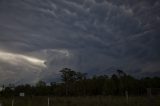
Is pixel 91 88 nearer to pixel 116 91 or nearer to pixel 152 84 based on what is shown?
pixel 116 91

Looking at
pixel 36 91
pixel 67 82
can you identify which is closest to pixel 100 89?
pixel 67 82

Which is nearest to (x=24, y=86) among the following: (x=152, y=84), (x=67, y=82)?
(x=67, y=82)

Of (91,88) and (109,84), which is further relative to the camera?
(91,88)

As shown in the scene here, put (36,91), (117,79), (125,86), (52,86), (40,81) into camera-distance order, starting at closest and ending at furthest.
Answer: (125,86)
(117,79)
(36,91)
(52,86)
(40,81)

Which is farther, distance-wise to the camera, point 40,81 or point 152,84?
point 40,81

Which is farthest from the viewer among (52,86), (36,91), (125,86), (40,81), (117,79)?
(40,81)

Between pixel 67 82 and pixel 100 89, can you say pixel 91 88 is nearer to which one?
pixel 100 89

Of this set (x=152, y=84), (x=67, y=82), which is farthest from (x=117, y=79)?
(x=67, y=82)

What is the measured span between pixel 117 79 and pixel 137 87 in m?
8.67

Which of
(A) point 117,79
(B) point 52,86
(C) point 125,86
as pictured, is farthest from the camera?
(B) point 52,86

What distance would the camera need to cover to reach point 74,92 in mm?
91500

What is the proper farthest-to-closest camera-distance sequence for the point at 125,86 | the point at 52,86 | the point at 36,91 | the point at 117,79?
1. the point at 52,86
2. the point at 36,91
3. the point at 117,79
4. the point at 125,86

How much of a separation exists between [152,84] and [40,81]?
175ft

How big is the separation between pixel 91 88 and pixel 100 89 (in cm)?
329
